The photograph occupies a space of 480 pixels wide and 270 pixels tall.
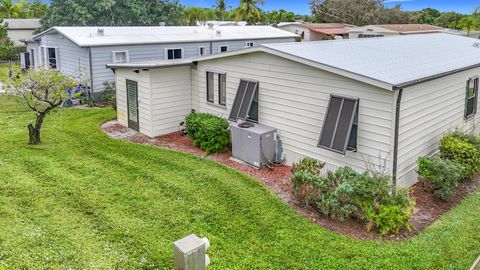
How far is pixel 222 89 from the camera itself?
39.2 ft

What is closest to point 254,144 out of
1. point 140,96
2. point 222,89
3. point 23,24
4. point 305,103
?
point 305,103

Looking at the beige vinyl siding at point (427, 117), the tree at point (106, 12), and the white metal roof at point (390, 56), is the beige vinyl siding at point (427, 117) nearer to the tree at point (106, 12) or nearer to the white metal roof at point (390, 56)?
the white metal roof at point (390, 56)

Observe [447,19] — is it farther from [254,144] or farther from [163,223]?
[163,223]

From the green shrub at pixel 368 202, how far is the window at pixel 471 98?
533 centimetres

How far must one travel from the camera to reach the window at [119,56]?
18877 mm

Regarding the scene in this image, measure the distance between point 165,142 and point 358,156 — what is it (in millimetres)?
5863

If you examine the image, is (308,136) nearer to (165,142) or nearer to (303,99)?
(303,99)

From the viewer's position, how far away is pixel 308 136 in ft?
31.1

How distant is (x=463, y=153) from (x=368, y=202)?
3315 mm

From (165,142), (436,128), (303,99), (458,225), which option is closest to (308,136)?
(303,99)

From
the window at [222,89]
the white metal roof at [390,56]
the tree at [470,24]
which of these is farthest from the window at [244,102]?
the tree at [470,24]

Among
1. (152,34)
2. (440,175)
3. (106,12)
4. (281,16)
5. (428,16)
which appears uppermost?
(281,16)

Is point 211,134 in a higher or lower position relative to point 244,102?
lower

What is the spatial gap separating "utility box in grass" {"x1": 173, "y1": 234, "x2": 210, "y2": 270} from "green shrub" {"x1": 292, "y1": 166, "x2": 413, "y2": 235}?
3943 mm
